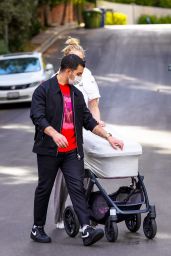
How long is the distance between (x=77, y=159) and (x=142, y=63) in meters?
27.6

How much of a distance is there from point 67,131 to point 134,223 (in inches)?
49.2

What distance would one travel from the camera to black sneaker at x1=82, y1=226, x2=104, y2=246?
7804 millimetres

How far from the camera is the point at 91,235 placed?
25.7 feet

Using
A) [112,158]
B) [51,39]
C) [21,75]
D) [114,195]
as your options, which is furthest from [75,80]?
[51,39]

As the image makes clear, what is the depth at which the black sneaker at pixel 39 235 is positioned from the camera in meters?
8.20

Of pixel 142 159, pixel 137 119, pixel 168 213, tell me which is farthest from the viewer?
pixel 137 119

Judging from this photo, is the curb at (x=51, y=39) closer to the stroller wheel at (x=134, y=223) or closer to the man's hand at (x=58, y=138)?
the stroller wheel at (x=134, y=223)

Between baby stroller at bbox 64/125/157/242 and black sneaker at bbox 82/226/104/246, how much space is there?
0.69 feet

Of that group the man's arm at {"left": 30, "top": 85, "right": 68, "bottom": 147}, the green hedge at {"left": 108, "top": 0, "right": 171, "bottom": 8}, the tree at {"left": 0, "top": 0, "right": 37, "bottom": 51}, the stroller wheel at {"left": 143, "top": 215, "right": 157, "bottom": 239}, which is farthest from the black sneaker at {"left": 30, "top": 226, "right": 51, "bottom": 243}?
the green hedge at {"left": 108, "top": 0, "right": 171, "bottom": 8}

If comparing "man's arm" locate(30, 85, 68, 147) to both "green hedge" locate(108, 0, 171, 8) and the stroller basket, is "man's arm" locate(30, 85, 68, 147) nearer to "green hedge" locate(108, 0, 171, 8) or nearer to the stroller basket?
the stroller basket

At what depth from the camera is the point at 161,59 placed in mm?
36438

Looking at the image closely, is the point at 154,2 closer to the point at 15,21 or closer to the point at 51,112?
the point at 15,21

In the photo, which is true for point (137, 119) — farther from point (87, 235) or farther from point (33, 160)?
point (87, 235)

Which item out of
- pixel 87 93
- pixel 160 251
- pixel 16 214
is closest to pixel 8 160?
pixel 16 214
